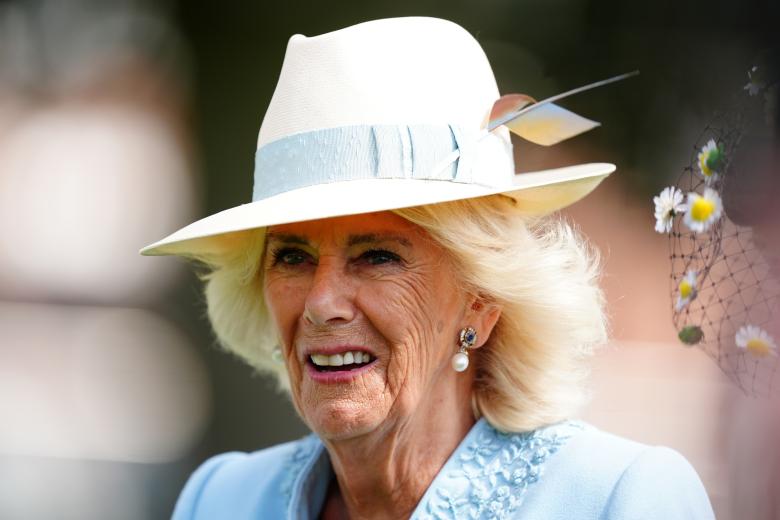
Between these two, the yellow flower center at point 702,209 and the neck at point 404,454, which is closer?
the yellow flower center at point 702,209

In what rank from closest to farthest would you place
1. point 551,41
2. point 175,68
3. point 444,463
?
point 444,463 → point 551,41 → point 175,68

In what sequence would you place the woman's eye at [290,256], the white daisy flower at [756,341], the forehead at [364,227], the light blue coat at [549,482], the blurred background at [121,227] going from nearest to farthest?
the white daisy flower at [756,341], the light blue coat at [549,482], the forehead at [364,227], the woman's eye at [290,256], the blurred background at [121,227]

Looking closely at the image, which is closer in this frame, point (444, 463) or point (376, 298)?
point (376, 298)

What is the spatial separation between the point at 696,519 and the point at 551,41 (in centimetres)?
259

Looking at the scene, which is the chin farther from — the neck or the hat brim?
the hat brim

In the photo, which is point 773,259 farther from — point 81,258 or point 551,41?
→ point 81,258

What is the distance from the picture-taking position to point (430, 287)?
2111 mm

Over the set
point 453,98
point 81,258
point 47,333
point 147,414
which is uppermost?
point 453,98

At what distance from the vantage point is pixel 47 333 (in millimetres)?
5523

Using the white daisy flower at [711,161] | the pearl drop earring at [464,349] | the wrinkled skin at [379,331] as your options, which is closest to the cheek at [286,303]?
the wrinkled skin at [379,331]

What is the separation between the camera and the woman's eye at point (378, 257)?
210cm

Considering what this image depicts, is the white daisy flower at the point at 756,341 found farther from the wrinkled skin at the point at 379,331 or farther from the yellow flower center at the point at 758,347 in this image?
the wrinkled skin at the point at 379,331

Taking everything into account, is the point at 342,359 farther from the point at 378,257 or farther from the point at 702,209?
the point at 702,209

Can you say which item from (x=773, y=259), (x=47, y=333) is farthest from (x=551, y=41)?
(x=47, y=333)
